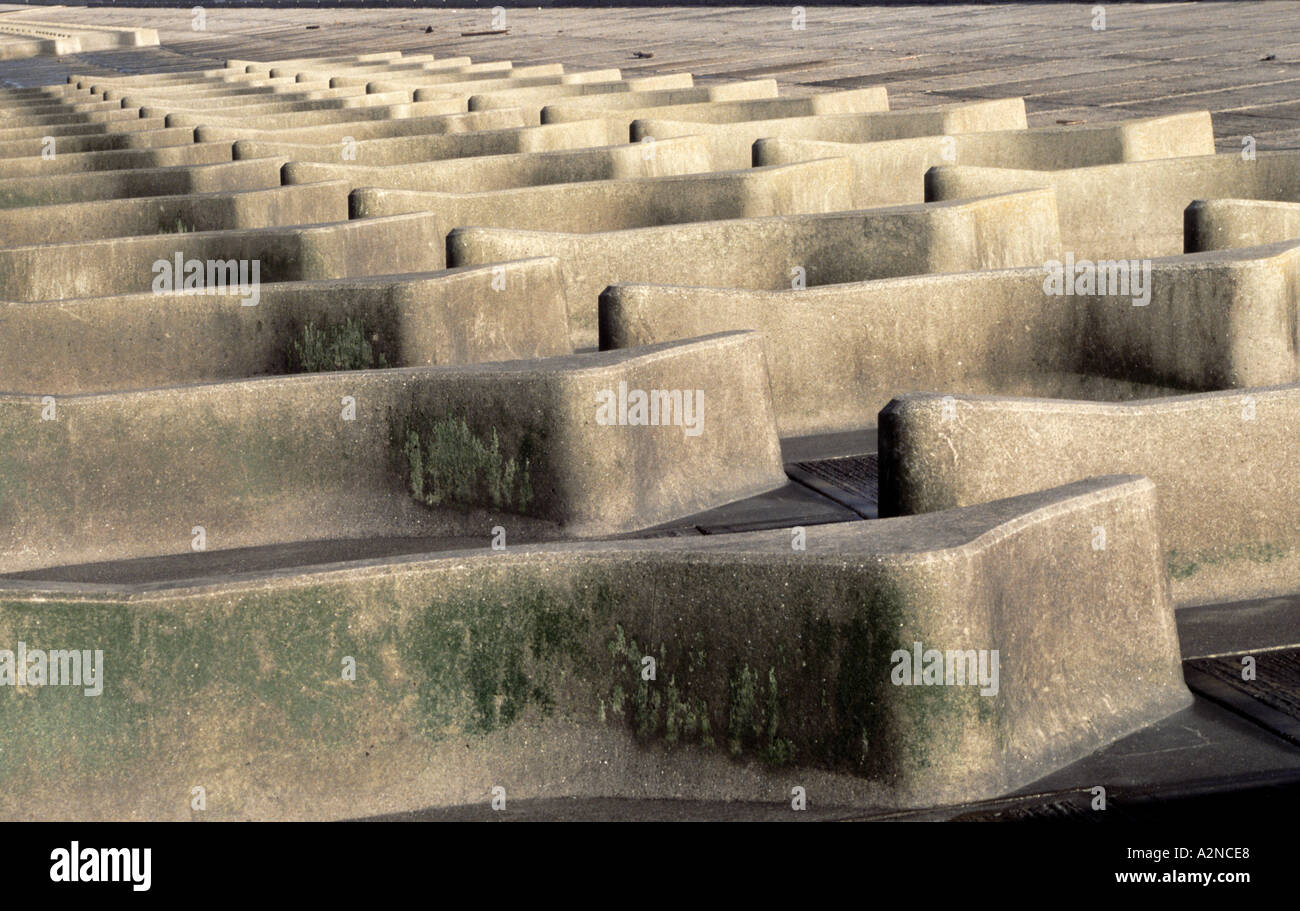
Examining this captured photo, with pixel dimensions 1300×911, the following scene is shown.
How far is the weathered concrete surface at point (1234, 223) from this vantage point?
8562 mm

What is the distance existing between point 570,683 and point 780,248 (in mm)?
4671

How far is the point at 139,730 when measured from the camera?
4.59 m

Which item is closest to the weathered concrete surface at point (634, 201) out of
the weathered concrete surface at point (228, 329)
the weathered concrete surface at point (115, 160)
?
the weathered concrete surface at point (228, 329)

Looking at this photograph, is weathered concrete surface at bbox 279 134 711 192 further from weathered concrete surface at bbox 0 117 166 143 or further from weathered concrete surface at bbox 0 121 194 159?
weathered concrete surface at bbox 0 117 166 143

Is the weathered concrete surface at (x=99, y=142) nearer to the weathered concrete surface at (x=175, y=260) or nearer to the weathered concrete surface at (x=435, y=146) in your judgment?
the weathered concrete surface at (x=435, y=146)

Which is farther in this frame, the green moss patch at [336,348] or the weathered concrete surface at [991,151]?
the weathered concrete surface at [991,151]

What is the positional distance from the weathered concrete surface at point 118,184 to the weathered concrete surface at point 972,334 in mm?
4724

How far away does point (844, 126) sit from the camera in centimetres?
1282

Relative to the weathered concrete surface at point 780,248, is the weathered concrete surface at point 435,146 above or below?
above

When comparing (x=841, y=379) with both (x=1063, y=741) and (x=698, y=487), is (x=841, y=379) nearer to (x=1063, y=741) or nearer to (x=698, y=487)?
(x=698, y=487)

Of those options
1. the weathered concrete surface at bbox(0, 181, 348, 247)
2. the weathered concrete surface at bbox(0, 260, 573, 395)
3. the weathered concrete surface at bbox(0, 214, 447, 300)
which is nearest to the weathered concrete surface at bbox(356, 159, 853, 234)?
the weathered concrete surface at bbox(0, 181, 348, 247)

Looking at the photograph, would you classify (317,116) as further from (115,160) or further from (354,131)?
(115,160)

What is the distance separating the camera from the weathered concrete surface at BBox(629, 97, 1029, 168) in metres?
12.5

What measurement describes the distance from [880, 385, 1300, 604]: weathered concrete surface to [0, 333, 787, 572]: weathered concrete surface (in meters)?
1.18
